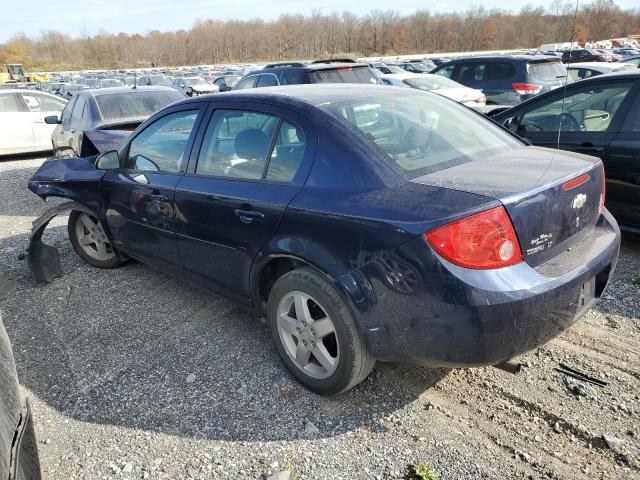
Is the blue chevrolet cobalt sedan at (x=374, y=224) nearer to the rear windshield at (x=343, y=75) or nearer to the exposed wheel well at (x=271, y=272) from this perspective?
the exposed wheel well at (x=271, y=272)

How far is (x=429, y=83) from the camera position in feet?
39.4

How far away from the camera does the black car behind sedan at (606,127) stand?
178 inches

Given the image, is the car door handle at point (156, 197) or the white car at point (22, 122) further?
the white car at point (22, 122)

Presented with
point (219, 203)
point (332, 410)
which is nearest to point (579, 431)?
point (332, 410)

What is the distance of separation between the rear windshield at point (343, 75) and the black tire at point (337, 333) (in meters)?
6.62

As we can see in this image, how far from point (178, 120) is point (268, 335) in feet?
5.66

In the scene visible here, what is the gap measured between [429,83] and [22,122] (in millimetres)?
9497

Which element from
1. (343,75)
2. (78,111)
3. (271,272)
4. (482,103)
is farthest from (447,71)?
(271,272)

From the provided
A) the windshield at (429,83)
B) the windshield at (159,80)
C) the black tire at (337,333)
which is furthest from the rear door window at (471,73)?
the windshield at (159,80)

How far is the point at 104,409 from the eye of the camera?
2969 mm

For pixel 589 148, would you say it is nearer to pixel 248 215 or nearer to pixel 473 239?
pixel 473 239

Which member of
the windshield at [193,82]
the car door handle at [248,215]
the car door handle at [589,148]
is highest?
the car door handle at [589,148]

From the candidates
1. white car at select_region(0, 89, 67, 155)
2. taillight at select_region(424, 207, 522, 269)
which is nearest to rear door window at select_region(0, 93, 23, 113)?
white car at select_region(0, 89, 67, 155)

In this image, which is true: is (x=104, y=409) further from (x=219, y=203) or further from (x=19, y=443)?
(x=219, y=203)
